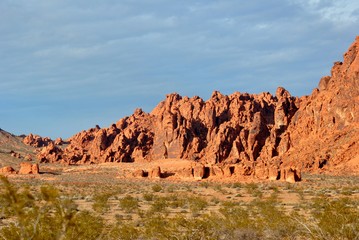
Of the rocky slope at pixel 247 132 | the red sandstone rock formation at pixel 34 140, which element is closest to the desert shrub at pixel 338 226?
the rocky slope at pixel 247 132

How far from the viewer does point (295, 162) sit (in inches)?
2832

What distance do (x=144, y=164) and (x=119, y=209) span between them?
2822 inches

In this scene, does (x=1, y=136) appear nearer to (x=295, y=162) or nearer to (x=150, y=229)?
(x=295, y=162)

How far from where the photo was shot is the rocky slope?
7144 centimetres

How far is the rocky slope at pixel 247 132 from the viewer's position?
71.4 meters

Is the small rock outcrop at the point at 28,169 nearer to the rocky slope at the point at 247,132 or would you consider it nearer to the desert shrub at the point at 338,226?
the rocky slope at the point at 247,132

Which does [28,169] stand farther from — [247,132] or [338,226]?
[338,226]

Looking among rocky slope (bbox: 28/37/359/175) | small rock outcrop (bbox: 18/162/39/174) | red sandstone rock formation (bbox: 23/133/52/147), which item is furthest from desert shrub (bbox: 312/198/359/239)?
red sandstone rock formation (bbox: 23/133/52/147)

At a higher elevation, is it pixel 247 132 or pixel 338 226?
pixel 247 132

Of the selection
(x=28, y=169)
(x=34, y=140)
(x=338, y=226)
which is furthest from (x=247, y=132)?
(x=34, y=140)

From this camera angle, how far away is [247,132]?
9338 centimetres

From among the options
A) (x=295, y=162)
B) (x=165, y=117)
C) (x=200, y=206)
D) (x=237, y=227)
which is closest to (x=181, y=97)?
(x=165, y=117)

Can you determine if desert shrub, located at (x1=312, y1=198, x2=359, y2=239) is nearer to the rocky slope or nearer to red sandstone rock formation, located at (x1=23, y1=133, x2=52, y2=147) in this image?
the rocky slope

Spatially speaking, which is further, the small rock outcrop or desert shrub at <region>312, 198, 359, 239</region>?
the small rock outcrop
